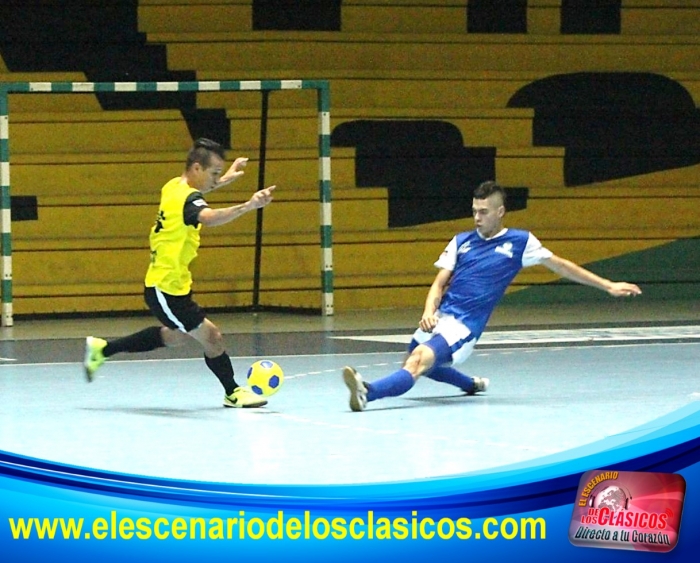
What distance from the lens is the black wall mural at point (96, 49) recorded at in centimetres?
1777

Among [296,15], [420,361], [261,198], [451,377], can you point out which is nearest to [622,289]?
[420,361]

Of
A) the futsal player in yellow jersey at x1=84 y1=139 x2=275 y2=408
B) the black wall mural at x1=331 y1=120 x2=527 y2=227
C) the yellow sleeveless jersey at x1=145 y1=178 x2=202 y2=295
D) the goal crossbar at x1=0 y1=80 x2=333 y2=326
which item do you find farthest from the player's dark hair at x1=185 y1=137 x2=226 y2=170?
the black wall mural at x1=331 y1=120 x2=527 y2=227

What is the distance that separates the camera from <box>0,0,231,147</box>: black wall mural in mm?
17766

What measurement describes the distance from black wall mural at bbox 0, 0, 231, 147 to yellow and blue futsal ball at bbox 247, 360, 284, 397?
9127mm

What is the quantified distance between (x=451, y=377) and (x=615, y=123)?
10459 mm

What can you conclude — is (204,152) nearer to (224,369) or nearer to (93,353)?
(224,369)

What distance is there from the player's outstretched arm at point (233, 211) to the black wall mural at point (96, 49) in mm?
9104

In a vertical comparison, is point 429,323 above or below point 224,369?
above

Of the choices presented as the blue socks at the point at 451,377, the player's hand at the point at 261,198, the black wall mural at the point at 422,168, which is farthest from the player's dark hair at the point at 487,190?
the black wall mural at the point at 422,168

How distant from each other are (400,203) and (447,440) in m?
11.1

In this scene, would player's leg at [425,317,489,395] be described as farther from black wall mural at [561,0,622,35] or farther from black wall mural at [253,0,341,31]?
black wall mural at [561,0,622,35]

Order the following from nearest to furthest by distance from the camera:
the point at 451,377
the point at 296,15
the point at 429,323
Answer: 1. the point at 429,323
2. the point at 451,377
3. the point at 296,15

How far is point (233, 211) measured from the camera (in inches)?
355

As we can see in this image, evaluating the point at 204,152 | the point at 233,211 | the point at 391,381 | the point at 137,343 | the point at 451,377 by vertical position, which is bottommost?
the point at 451,377
